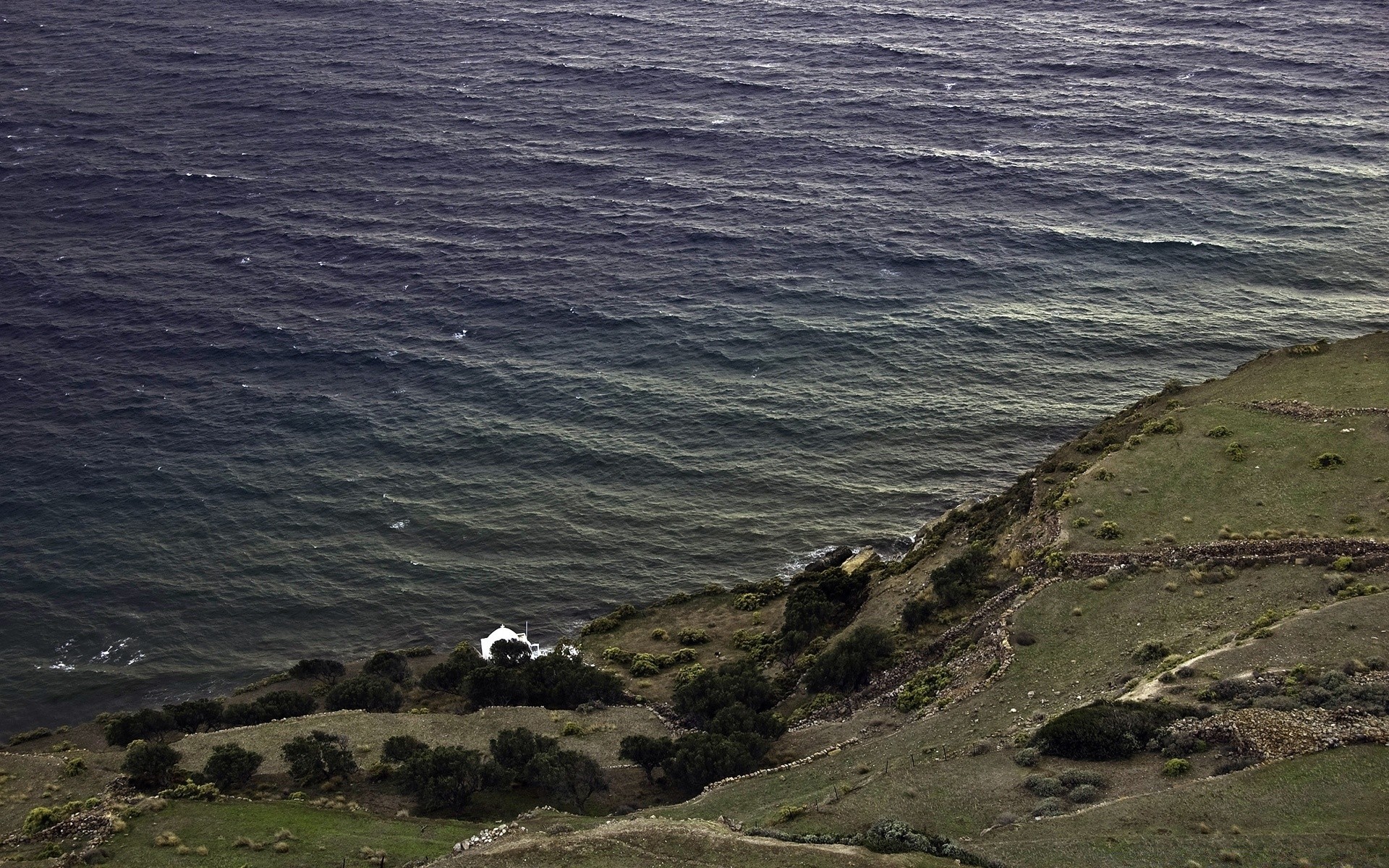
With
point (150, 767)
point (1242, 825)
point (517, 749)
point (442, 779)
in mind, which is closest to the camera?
point (1242, 825)

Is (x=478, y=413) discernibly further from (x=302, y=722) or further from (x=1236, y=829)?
(x=1236, y=829)

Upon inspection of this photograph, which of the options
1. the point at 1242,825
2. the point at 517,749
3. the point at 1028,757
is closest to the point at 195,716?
the point at 517,749

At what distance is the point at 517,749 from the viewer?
62969 millimetres

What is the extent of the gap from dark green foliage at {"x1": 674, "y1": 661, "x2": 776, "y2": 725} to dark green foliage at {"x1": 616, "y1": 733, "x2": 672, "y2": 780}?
5254 millimetres

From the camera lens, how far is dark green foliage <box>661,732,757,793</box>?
5991 cm

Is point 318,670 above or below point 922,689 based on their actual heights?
below

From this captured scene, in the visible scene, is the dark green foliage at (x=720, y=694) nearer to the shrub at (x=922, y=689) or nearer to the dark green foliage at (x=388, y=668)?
the shrub at (x=922, y=689)

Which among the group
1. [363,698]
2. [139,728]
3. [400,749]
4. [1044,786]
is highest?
[1044,786]

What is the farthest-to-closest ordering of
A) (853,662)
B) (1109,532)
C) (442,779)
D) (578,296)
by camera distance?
(578,296), (1109,532), (853,662), (442,779)

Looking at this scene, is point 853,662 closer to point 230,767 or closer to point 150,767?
point 230,767

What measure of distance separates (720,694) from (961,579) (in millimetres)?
16399

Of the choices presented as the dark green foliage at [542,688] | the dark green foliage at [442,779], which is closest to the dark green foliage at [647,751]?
the dark green foliage at [442,779]

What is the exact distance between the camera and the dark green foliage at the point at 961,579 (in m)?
71.3

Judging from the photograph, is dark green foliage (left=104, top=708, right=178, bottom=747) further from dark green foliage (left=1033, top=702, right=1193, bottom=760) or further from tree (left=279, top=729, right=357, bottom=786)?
dark green foliage (left=1033, top=702, right=1193, bottom=760)
